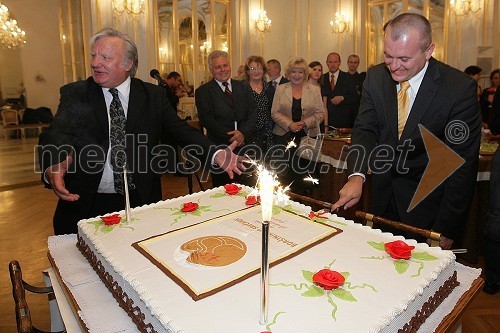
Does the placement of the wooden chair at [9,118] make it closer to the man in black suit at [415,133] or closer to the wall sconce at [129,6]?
the wall sconce at [129,6]

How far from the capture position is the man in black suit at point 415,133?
1.93 meters

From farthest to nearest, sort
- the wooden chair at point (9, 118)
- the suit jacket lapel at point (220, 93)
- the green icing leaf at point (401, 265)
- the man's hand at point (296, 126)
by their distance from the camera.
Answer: the wooden chair at point (9, 118) < the man's hand at point (296, 126) < the suit jacket lapel at point (220, 93) < the green icing leaf at point (401, 265)

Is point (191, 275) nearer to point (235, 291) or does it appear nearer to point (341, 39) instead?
point (235, 291)

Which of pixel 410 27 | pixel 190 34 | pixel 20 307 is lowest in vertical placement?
pixel 20 307

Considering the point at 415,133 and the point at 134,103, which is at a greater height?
the point at 134,103

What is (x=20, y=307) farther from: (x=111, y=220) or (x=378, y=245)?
(x=378, y=245)

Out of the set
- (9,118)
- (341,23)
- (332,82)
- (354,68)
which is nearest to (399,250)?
(332,82)

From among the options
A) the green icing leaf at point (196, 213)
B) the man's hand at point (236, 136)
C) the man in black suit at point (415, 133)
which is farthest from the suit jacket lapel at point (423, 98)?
the man's hand at point (236, 136)

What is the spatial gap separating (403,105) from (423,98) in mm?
125

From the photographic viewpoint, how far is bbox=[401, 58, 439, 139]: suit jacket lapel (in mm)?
2027

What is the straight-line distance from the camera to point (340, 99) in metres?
6.80

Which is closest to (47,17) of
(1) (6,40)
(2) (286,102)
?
(1) (6,40)

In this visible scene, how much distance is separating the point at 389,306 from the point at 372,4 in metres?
11.2

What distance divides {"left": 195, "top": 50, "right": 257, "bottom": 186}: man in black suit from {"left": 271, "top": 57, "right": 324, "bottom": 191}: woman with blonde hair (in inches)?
23.5
